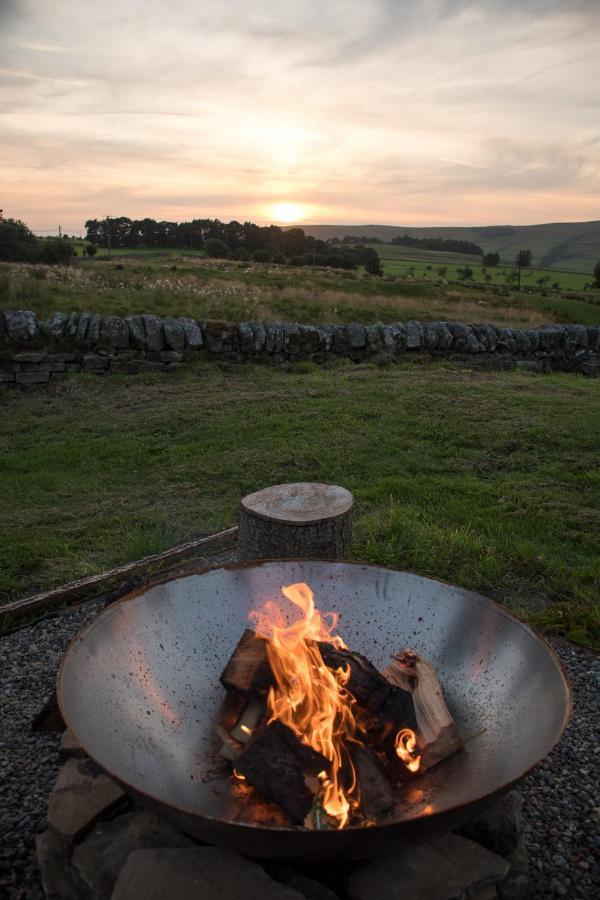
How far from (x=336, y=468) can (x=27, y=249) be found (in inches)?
1257

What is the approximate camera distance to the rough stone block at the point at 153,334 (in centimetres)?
1121

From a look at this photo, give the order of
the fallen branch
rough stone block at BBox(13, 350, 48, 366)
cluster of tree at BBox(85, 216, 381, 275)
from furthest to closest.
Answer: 1. cluster of tree at BBox(85, 216, 381, 275)
2. rough stone block at BBox(13, 350, 48, 366)
3. the fallen branch

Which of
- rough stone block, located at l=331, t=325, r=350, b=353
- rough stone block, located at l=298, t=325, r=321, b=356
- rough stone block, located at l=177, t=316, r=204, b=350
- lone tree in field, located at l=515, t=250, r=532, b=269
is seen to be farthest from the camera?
lone tree in field, located at l=515, t=250, r=532, b=269

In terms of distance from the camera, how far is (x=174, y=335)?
1139 cm

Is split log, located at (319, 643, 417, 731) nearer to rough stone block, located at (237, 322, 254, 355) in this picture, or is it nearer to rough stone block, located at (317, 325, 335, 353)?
rough stone block, located at (237, 322, 254, 355)

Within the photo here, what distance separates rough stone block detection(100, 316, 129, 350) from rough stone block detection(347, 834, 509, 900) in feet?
32.6

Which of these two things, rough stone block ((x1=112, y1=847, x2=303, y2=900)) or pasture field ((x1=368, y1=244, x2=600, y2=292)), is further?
pasture field ((x1=368, y1=244, x2=600, y2=292))

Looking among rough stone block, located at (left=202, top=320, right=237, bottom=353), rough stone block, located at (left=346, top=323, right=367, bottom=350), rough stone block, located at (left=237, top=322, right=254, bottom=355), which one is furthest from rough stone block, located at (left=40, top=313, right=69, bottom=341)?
rough stone block, located at (left=346, top=323, right=367, bottom=350)

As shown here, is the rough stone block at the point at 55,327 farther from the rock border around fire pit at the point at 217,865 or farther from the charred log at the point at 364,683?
the charred log at the point at 364,683

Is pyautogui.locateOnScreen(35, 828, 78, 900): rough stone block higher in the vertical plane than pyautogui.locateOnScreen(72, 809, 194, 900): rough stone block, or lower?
lower

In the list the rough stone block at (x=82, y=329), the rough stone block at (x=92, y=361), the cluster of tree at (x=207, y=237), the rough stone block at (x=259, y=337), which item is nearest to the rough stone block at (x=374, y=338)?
the rough stone block at (x=259, y=337)

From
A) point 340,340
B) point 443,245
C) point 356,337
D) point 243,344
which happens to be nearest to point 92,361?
point 243,344

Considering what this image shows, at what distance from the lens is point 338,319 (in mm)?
15422

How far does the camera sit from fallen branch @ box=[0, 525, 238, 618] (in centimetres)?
437
